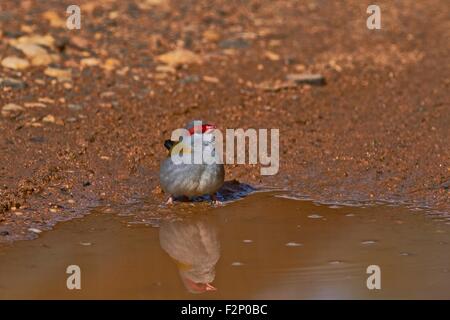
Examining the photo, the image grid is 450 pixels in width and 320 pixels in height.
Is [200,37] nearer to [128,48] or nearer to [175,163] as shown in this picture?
[128,48]

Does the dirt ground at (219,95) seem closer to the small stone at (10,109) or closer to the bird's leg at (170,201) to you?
the small stone at (10,109)

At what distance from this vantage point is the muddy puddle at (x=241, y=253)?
5988 mm

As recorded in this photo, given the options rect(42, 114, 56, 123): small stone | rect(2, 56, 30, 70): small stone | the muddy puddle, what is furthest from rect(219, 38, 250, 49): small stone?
the muddy puddle

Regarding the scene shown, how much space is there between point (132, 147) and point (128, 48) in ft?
10.5

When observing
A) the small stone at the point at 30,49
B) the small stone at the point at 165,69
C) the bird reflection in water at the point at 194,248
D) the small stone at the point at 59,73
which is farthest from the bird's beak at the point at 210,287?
the small stone at the point at 30,49

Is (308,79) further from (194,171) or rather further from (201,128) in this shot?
(194,171)

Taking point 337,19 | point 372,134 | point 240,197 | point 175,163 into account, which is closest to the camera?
point 175,163

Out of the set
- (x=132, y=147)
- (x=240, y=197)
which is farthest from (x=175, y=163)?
(x=132, y=147)

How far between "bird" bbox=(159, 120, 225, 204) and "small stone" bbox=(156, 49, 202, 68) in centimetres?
397

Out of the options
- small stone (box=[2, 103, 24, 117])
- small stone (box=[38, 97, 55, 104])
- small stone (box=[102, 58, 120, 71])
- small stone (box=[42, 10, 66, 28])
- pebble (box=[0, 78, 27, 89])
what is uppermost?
small stone (box=[42, 10, 66, 28])

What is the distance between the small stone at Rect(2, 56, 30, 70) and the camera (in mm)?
10937

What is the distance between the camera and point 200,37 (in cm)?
1246

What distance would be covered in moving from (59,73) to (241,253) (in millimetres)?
4915

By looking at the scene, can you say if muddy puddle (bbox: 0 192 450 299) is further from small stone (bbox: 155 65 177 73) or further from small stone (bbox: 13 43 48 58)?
small stone (bbox: 13 43 48 58)
